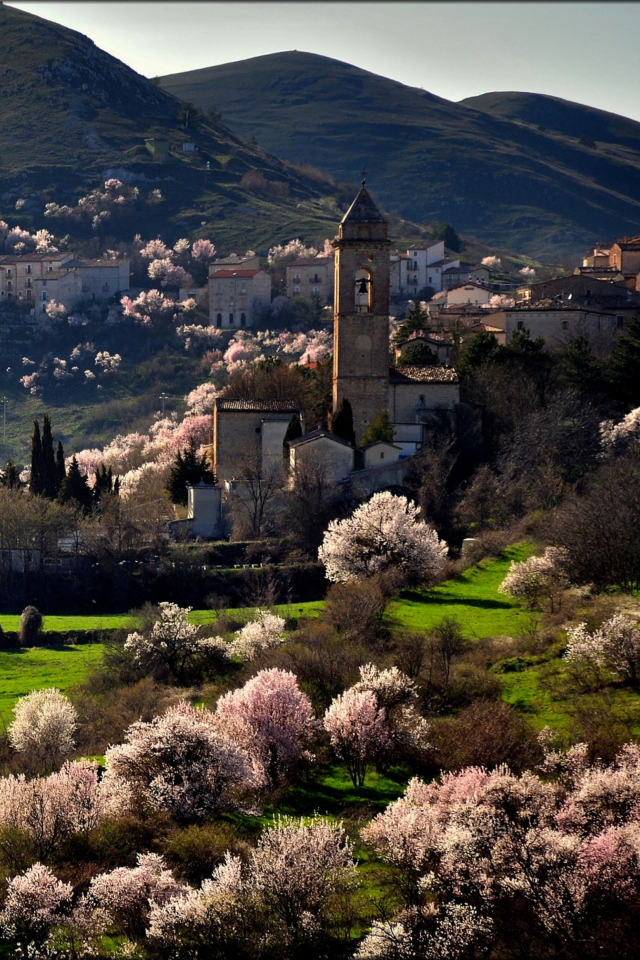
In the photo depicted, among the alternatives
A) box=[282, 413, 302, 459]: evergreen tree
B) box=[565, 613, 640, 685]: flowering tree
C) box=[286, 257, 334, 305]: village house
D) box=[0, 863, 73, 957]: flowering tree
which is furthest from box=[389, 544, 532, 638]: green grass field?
box=[286, 257, 334, 305]: village house

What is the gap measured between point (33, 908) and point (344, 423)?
31.1 m

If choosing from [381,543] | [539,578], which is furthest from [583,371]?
[539,578]

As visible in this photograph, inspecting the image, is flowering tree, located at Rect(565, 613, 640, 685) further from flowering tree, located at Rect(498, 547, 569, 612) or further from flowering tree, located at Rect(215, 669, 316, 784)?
flowering tree, located at Rect(498, 547, 569, 612)

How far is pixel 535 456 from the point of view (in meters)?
52.9

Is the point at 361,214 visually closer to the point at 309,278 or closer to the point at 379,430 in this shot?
the point at 379,430

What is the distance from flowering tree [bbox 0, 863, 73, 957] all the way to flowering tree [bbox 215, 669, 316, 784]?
20.9ft

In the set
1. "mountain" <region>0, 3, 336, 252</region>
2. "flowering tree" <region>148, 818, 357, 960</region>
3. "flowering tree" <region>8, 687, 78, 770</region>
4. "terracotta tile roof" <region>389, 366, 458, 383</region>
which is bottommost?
"flowering tree" <region>8, 687, 78, 770</region>

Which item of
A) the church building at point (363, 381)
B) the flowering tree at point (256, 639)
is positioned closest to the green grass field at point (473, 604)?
the flowering tree at point (256, 639)

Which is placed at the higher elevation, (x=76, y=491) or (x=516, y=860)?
(x=76, y=491)

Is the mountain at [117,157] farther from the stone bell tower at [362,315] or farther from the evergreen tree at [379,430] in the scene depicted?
the evergreen tree at [379,430]

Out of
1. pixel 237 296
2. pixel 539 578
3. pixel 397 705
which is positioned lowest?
pixel 397 705

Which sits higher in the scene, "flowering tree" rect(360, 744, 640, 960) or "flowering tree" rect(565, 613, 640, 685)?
"flowering tree" rect(565, 613, 640, 685)

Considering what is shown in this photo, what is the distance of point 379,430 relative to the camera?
176 ft

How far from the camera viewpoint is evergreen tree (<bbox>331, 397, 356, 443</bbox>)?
177ft
